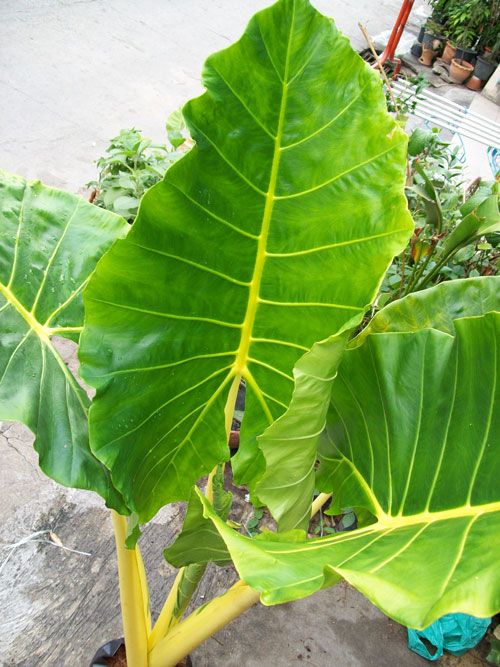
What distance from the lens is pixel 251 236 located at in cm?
76

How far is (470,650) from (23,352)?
4.71ft

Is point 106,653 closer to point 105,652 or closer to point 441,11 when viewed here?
point 105,652

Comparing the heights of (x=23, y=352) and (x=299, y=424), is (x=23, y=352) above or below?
below

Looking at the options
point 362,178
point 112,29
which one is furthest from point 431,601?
point 112,29

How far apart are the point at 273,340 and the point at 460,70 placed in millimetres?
6115

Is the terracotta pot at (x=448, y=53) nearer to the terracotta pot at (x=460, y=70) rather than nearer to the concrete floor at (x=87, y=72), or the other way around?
the terracotta pot at (x=460, y=70)

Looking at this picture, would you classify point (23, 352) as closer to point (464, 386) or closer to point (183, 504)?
point (464, 386)

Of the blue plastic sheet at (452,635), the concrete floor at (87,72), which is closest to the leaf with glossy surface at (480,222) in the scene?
the blue plastic sheet at (452,635)

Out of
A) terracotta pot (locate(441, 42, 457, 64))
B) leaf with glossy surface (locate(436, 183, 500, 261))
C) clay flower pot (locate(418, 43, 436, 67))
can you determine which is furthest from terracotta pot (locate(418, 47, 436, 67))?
leaf with glossy surface (locate(436, 183, 500, 261))

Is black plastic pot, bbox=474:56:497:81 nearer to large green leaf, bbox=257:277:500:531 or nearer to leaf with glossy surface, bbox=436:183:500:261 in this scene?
leaf with glossy surface, bbox=436:183:500:261

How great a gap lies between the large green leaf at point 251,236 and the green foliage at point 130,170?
3.74 ft

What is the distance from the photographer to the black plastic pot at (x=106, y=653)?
1276mm

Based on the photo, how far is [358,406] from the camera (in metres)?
0.79

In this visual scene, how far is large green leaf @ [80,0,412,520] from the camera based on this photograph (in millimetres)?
667
